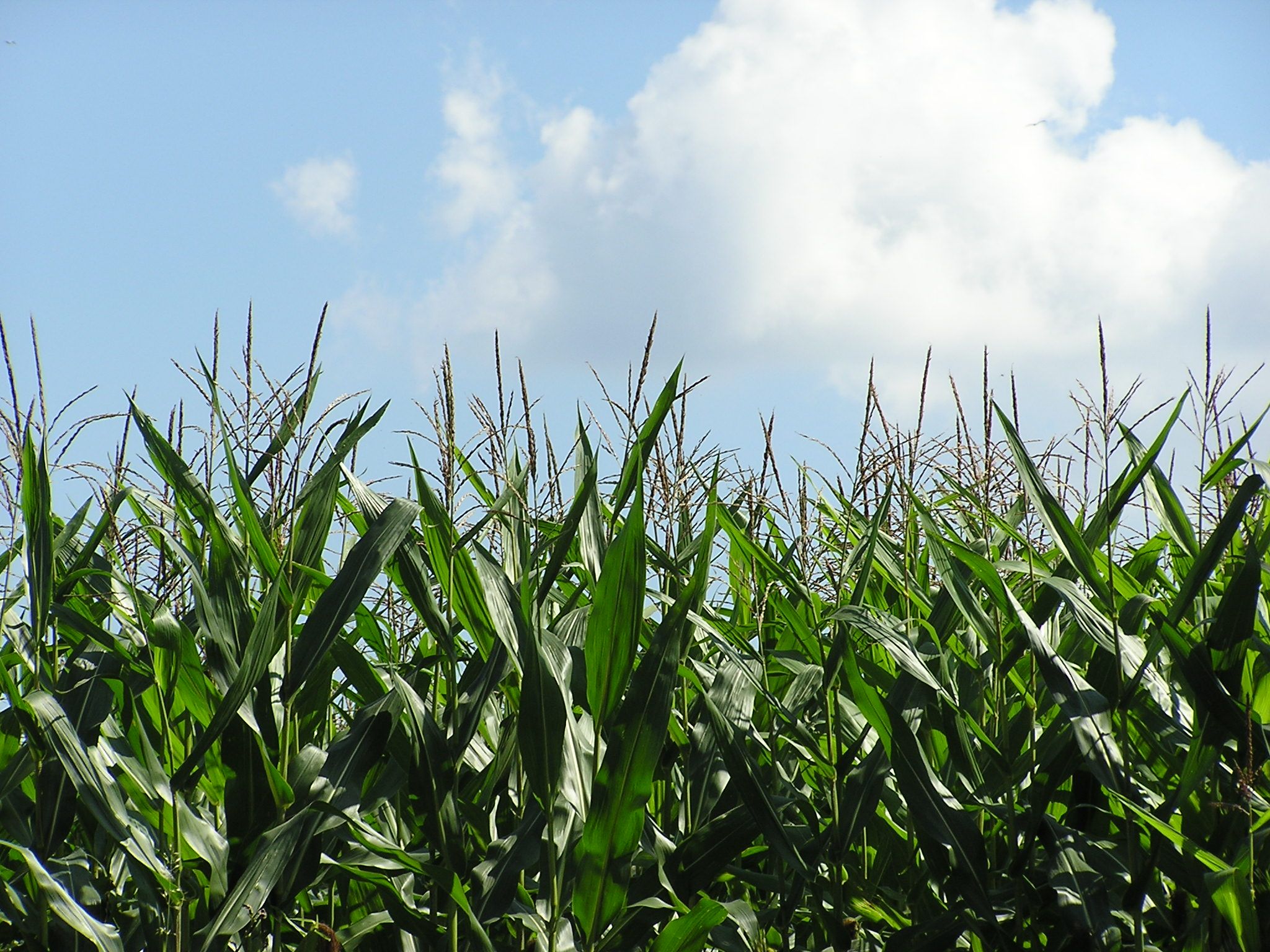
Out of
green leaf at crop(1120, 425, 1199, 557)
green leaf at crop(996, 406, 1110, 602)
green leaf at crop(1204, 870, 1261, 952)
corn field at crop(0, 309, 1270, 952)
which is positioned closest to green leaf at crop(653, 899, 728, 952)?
corn field at crop(0, 309, 1270, 952)

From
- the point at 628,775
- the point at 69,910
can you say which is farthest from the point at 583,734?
the point at 69,910

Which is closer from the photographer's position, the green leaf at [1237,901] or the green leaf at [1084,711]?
the green leaf at [1237,901]

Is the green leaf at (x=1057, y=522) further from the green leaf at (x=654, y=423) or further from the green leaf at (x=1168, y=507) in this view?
the green leaf at (x=654, y=423)

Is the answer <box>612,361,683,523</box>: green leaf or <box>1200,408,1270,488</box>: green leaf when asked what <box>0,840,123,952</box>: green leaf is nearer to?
<box>612,361,683,523</box>: green leaf

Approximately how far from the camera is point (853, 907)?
221cm

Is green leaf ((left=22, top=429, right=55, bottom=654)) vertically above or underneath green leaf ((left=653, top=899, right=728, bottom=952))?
above

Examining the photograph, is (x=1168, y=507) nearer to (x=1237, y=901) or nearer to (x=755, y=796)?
(x=1237, y=901)

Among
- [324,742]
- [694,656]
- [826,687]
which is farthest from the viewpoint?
[694,656]

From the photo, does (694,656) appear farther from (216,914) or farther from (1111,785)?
(216,914)

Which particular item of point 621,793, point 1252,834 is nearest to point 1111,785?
point 1252,834

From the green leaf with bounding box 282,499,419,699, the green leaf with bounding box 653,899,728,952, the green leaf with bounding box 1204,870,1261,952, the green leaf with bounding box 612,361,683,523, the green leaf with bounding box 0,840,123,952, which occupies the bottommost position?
the green leaf with bounding box 0,840,123,952

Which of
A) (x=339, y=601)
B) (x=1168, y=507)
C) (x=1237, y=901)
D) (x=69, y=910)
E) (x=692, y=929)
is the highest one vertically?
(x=1168, y=507)

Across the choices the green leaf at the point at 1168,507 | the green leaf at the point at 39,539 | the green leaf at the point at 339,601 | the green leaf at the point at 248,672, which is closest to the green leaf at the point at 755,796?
the green leaf at the point at 339,601

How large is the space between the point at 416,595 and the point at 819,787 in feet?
3.60
